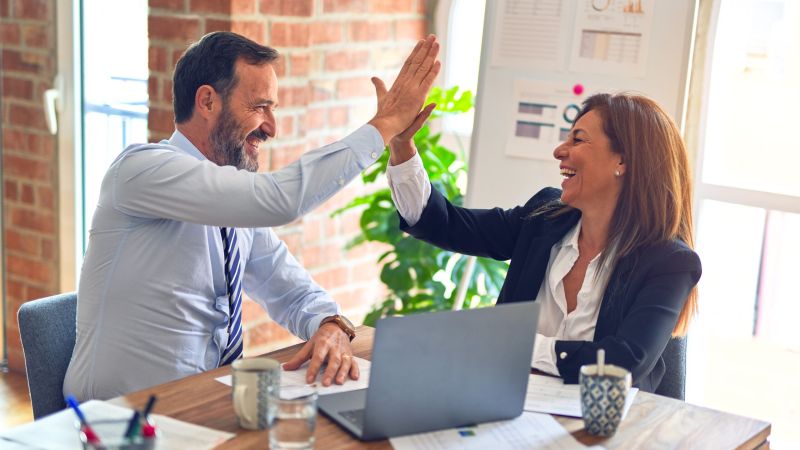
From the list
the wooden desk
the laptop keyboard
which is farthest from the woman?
the laptop keyboard

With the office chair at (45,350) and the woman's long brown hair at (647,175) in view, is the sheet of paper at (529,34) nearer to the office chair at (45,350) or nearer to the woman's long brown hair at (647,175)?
the woman's long brown hair at (647,175)

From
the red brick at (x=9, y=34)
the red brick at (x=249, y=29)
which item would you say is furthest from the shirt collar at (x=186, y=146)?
the red brick at (x=9, y=34)

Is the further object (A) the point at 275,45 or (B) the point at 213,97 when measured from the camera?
(A) the point at 275,45

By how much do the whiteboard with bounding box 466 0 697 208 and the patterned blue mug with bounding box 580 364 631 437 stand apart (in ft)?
4.44

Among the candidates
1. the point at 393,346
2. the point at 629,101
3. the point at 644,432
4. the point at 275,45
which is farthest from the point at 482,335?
the point at 275,45

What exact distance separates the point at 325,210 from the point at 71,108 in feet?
3.21

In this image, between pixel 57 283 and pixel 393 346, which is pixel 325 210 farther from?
pixel 393 346

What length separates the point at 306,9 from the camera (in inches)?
127

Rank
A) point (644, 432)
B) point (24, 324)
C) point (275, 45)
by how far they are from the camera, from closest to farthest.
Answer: point (644, 432)
point (24, 324)
point (275, 45)

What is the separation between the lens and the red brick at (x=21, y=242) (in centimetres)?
374

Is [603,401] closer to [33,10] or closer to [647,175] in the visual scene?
[647,175]

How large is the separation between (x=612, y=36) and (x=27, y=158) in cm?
214

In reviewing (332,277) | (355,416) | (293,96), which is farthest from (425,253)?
(355,416)

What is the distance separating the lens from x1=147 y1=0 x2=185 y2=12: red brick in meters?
3.08
